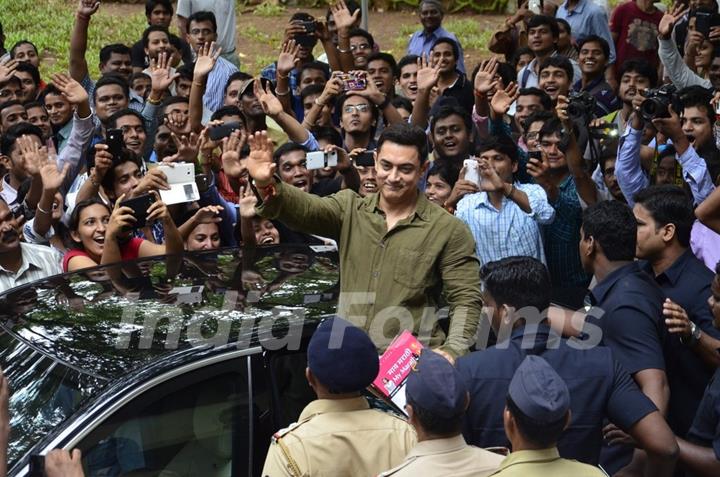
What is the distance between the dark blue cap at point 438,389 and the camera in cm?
329

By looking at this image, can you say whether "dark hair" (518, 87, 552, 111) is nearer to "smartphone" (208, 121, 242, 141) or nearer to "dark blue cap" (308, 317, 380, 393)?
"smartphone" (208, 121, 242, 141)

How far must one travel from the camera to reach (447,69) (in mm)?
9859

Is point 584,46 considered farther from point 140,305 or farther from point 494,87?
point 140,305

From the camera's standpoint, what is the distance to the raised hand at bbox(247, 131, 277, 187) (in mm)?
4508

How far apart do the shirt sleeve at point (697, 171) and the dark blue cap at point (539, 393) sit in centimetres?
353

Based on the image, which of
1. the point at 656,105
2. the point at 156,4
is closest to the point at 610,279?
the point at 656,105

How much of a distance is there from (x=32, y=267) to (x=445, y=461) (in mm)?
3454

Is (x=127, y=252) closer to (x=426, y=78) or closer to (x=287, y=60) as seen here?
(x=426, y=78)

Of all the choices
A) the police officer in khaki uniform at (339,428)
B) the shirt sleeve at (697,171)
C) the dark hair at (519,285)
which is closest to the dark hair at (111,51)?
the shirt sleeve at (697,171)

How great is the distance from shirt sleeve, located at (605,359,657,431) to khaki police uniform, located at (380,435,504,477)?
0.73 m

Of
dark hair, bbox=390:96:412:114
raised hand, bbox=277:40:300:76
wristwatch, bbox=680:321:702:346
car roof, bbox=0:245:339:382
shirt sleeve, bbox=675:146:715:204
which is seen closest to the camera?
car roof, bbox=0:245:339:382

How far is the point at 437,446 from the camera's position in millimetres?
3287

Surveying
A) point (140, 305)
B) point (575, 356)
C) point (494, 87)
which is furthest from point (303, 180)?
point (575, 356)

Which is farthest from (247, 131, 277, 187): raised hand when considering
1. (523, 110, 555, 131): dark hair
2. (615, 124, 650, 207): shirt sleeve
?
(523, 110, 555, 131): dark hair
